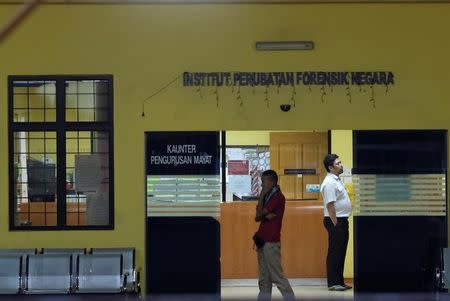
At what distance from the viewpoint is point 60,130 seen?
7562mm

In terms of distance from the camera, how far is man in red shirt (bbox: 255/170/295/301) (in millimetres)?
7320

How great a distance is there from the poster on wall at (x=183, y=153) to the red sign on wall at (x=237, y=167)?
Answer: 62.7 inches

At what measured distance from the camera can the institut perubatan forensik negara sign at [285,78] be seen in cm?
767

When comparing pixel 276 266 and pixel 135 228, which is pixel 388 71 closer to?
pixel 276 266

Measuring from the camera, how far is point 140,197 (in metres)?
7.67

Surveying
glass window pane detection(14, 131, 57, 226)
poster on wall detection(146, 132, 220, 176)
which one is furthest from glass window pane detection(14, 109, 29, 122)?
poster on wall detection(146, 132, 220, 176)

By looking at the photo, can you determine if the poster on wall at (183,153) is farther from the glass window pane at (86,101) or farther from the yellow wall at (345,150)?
the yellow wall at (345,150)

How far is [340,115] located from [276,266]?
194 cm

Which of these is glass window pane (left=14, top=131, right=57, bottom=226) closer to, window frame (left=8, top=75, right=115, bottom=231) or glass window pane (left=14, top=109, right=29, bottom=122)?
window frame (left=8, top=75, right=115, bottom=231)

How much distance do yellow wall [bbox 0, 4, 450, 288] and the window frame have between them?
0.07 metres

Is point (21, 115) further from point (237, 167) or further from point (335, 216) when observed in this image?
point (335, 216)

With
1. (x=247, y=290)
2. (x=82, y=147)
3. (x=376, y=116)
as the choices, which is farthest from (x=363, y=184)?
(x=82, y=147)

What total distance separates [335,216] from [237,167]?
170cm

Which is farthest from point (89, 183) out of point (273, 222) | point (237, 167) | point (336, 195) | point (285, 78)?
point (336, 195)
